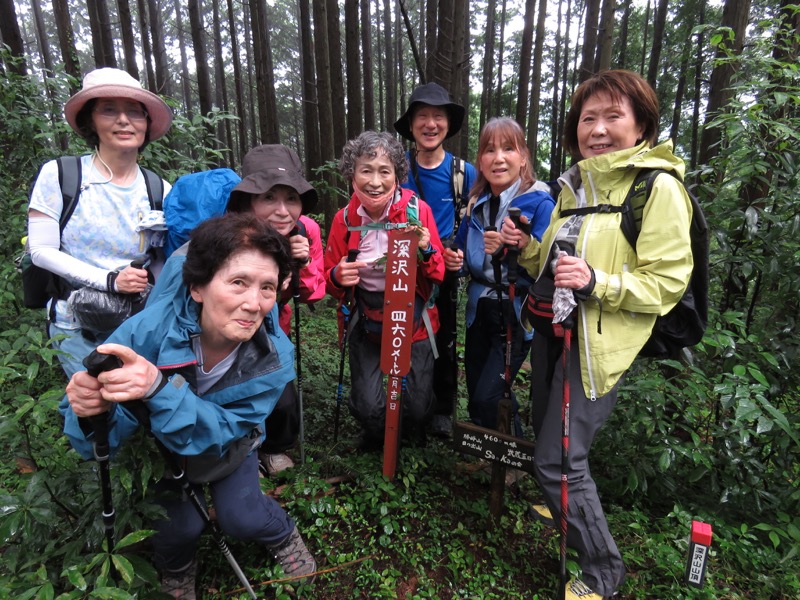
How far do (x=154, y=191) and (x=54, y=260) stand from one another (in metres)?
0.67

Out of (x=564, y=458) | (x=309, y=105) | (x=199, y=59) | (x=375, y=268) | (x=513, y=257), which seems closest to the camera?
(x=564, y=458)

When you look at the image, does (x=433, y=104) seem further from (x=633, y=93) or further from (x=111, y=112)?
(x=111, y=112)

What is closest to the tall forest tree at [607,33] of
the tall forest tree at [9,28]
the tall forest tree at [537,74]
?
the tall forest tree at [537,74]

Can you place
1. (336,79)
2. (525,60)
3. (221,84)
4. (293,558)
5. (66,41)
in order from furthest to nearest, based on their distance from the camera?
(221,84) < (525,60) < (336,79) < (66,41) < (293,558)

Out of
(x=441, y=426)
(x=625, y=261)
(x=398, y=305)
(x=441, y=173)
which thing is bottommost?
(x=441, y=426)

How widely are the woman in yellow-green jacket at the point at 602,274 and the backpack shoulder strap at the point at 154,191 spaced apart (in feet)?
7.71

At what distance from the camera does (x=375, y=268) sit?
10.3ft

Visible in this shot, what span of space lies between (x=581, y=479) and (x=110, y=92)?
10.8 ft

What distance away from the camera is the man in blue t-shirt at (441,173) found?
3480 millimetres

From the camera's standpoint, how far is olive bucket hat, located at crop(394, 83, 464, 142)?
135 inches

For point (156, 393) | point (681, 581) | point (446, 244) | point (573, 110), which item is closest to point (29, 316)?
point (156, 393)

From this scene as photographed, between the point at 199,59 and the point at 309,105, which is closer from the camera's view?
the point at 309,105

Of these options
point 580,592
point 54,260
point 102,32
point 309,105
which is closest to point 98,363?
point 54,260

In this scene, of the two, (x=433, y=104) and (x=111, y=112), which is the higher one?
(x=433, y=104)
